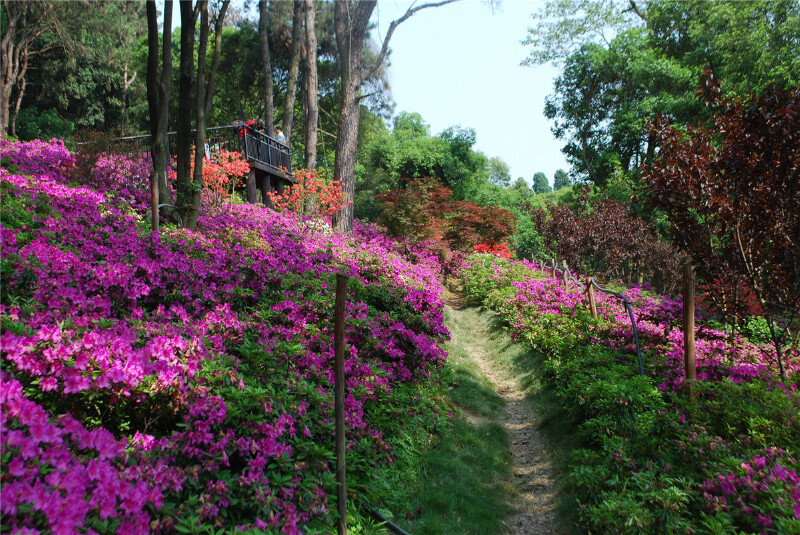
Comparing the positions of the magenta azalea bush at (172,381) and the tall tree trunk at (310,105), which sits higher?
the tall tree trunk at (310,105)

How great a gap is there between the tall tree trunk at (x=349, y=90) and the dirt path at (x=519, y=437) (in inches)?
157

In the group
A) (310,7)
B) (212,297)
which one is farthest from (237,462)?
(310,7)

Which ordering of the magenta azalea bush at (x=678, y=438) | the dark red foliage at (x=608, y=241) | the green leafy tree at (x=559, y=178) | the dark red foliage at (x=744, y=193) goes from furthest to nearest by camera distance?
1. the green leafy tree at (x=559, y=178)
2. the dark red foliage at (x=608, y=241)
3. the dark red foliage at (x=744, y=193)
4. the magenta azalea bush at (x=678, y=438)

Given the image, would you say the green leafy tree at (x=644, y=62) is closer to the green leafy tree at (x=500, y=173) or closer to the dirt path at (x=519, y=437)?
the dirt path at (x=519, y=437)

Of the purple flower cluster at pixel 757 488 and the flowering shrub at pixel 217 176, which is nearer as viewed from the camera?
the purple flower cluster at pixel 757 488

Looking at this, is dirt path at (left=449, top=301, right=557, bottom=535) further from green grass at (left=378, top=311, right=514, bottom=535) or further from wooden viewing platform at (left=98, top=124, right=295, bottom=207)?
wooden viewing platform at (left=98, top=124, right=295, bottom=207)

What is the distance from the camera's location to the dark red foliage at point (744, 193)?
14.8ft

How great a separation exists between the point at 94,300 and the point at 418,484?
2766mm

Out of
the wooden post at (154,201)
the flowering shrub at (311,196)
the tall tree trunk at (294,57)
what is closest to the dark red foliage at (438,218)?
the flowering shrub at (311,196)

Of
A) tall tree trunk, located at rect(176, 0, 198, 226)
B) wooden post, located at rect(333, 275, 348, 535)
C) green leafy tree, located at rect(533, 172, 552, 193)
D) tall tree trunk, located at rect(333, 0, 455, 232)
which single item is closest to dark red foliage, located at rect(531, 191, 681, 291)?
tall tree trunk, located at rect(333, 0, 455, 232)

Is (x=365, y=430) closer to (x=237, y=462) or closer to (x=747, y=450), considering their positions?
(x=237, y=462)

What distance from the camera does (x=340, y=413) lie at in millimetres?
2719

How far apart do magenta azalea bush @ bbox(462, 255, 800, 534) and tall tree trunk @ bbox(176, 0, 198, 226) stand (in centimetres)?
529

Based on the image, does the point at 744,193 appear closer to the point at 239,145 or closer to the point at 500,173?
the point at 239,145
